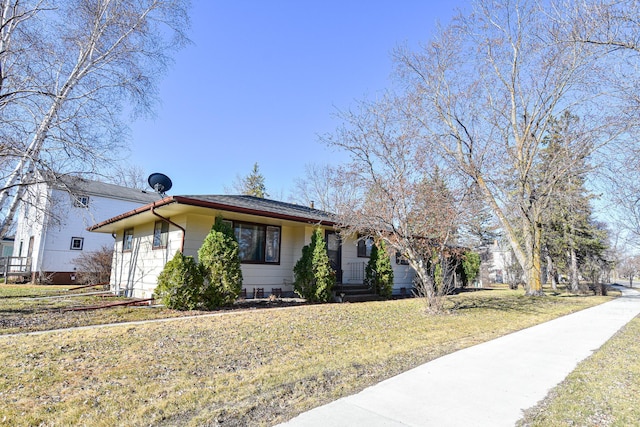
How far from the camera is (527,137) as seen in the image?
15008mm

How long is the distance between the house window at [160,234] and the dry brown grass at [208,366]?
4.45 m

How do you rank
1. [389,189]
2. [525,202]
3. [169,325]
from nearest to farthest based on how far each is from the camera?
[169,325] < [389,189] < [525,202]

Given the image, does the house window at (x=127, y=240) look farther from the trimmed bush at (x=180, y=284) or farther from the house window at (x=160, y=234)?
the trimmed bush at (x=180, y=284)

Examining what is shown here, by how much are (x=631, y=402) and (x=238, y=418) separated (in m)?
3.61

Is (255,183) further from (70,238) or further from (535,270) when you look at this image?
(535,270)

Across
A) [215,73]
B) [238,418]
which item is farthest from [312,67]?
[238,418]

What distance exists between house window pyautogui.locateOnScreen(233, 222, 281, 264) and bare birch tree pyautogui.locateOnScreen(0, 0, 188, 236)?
13.4ft

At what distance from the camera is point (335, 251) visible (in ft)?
Result: 42.2

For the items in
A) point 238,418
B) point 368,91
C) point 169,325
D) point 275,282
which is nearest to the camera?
point 238,418

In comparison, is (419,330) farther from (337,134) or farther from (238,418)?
(337,134)

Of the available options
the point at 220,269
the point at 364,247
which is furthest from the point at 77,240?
the point at 364,247

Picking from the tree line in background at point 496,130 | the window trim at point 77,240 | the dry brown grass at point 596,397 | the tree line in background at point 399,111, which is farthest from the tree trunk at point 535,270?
the window trim at point 77,240

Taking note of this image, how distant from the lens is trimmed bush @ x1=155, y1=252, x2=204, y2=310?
812 centimetres

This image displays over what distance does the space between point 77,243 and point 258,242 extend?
45.1ft
